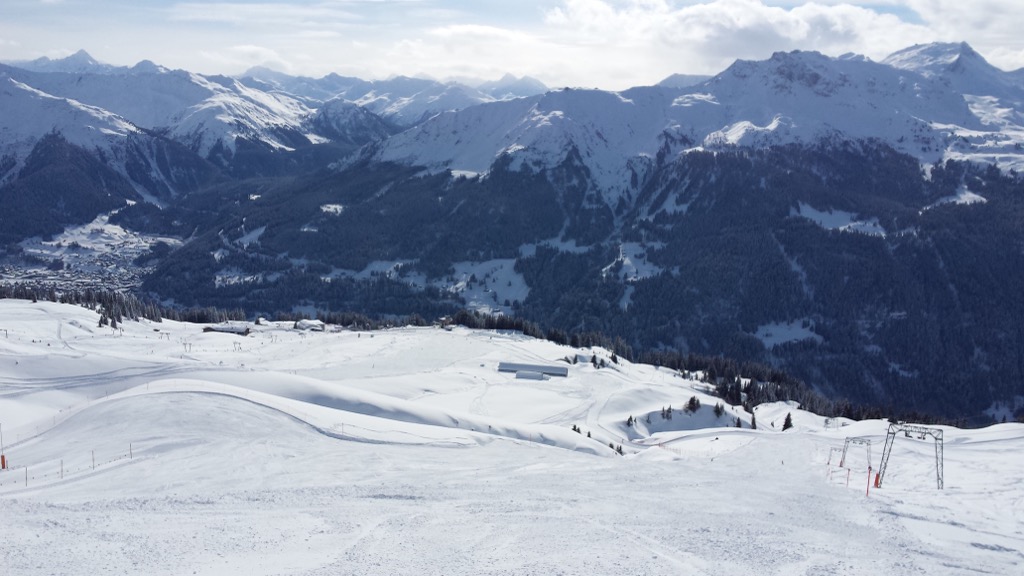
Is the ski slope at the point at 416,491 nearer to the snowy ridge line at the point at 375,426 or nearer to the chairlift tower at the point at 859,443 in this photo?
the snowy ridge line at the point at 375,426

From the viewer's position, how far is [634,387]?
114312 millimetres

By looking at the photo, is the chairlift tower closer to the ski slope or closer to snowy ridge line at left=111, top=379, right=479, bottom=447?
the ski slope

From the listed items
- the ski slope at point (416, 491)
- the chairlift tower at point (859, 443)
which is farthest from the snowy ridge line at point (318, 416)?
the chairlift tower at point (859, 443)

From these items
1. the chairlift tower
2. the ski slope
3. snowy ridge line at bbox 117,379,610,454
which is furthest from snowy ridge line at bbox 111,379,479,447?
the chairlift tower

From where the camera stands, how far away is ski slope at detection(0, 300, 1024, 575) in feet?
114

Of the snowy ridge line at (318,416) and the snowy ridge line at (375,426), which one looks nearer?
the snowy ridge line at (318,416)

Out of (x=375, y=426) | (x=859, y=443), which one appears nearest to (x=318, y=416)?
(x=375, y=426)

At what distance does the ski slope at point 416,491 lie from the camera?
34.6 meters

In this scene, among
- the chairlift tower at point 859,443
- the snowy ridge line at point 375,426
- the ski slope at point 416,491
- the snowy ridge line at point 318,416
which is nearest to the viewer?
the ski slope at point 416,491

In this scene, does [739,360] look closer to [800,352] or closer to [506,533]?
[800,352]

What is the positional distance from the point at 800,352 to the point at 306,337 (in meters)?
128

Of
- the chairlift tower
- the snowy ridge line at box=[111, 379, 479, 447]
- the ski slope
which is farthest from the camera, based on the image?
the snowy ridge line at box=[111, 379, 479, 447]

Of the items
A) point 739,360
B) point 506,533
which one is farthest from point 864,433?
point 739,360

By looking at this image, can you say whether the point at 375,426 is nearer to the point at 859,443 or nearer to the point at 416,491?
the point at 416,491
